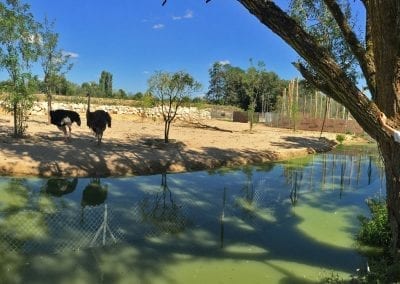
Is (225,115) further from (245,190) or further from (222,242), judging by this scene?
(222,242)

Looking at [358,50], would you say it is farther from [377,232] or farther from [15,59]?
[15,59]

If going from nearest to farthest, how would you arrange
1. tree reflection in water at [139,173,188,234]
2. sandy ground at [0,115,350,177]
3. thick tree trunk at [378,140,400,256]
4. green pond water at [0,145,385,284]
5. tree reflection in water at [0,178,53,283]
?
1. thick tree trunk at [378,140,400,256]
2. tree reflection in water at [0,178,53,283]
3. green pond water at [0,145,385,284]
4. tree reflection in water at [139,173,188,234]
5. sandy ground at [0,115,350,177]

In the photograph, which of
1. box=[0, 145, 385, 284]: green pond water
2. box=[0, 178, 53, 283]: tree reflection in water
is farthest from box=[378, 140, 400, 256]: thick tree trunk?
box=[0, 178, 53, 283]: tree reflection in water

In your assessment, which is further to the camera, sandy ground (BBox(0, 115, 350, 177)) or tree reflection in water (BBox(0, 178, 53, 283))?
sandy ground (BBox(0, 115, 350, 177))

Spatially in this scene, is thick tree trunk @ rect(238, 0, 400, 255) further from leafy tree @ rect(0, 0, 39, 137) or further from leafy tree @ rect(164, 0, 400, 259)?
leafy tree @ rect(0, 0, 39, 137)

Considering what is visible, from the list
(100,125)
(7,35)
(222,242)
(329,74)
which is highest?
(7,35)

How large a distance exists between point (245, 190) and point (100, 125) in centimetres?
→ 675

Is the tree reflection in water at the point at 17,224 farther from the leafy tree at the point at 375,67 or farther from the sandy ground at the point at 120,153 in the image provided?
the leafy tree at the point at 375,67

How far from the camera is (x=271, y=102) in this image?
65.4 meters

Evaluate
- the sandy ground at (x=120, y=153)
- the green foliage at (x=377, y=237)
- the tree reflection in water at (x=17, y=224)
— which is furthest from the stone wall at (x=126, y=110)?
the green foliage at (x=377, y=237)

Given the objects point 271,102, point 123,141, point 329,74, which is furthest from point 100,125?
point 271,102

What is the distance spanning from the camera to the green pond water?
704 centimetres

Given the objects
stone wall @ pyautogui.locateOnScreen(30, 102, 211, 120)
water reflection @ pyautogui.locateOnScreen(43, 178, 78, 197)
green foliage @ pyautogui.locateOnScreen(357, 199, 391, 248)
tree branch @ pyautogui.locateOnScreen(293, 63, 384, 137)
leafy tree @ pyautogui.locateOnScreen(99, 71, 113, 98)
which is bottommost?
water reflection @ pyautogui.locateOnScreen(43, 178, 78, 197)

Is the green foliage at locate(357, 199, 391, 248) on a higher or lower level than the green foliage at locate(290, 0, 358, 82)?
lower
